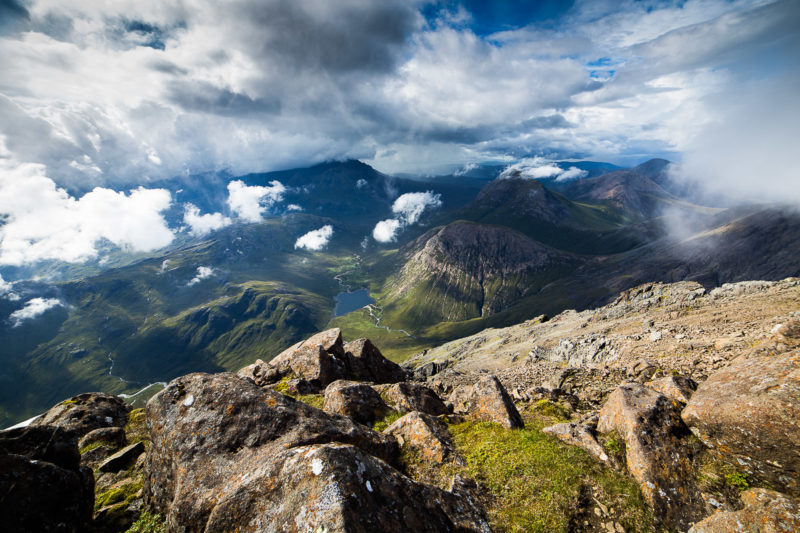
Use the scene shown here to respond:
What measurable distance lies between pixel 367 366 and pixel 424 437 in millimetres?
23810

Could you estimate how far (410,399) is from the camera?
77.4ft

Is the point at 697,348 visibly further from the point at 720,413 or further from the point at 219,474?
the point at 219,474

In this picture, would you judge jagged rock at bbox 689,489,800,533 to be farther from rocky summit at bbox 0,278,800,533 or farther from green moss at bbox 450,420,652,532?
green moss at bbox 450,420,652,532

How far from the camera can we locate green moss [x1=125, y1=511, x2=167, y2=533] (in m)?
11.2

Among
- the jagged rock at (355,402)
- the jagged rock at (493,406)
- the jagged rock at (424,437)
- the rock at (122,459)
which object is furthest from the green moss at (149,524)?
the jagged rock at (493,406)

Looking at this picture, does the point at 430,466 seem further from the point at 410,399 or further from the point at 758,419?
the point at 758,419

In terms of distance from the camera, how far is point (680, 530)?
10.4m

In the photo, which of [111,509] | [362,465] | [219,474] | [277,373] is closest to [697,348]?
[362,465]

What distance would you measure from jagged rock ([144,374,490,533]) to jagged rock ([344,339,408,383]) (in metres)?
21.5

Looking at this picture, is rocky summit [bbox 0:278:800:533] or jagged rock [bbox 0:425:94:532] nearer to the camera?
rocky summit [bbox 0:278:800:533]

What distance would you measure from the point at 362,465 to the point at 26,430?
15.3 meters

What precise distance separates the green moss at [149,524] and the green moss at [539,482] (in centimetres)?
1221

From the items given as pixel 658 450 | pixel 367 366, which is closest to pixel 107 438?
pixel 367 366

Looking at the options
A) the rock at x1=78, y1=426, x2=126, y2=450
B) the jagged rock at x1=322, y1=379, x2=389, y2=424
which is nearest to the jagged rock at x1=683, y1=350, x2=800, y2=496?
the jagged rock at x1=322, y1=379, x2=389, y2=424
